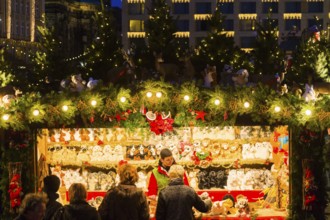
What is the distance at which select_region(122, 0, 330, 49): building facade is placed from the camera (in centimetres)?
7781

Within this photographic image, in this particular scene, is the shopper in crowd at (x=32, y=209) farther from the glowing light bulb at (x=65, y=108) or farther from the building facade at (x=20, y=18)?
the building facade at (x=20, y=18)

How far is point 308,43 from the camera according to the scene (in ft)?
131

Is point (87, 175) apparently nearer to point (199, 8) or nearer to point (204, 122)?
point (204, 122)

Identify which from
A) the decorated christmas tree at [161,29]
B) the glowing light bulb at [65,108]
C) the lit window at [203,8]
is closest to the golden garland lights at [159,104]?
the glowing light bulb at [65,108]

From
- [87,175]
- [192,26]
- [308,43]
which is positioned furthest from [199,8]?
[87,175]

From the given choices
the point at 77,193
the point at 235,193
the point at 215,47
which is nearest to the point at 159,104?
the point at 235,193

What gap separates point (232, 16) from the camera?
Result: 258ft

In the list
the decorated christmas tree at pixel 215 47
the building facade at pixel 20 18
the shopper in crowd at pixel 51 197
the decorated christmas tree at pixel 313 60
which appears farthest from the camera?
the building facade at pixel 20 18

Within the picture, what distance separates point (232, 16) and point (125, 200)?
7026 centimetres

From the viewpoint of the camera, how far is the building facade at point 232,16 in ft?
255

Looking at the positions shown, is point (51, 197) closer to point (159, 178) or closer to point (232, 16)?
point (159, 178)

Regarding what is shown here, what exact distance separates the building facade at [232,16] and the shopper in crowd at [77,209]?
69.2m

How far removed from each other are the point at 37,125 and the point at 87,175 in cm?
135

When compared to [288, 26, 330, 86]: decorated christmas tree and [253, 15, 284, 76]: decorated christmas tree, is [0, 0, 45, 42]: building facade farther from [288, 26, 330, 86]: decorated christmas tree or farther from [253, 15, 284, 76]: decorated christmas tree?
[288, 26, 330, 86]: decorated christmas tree
